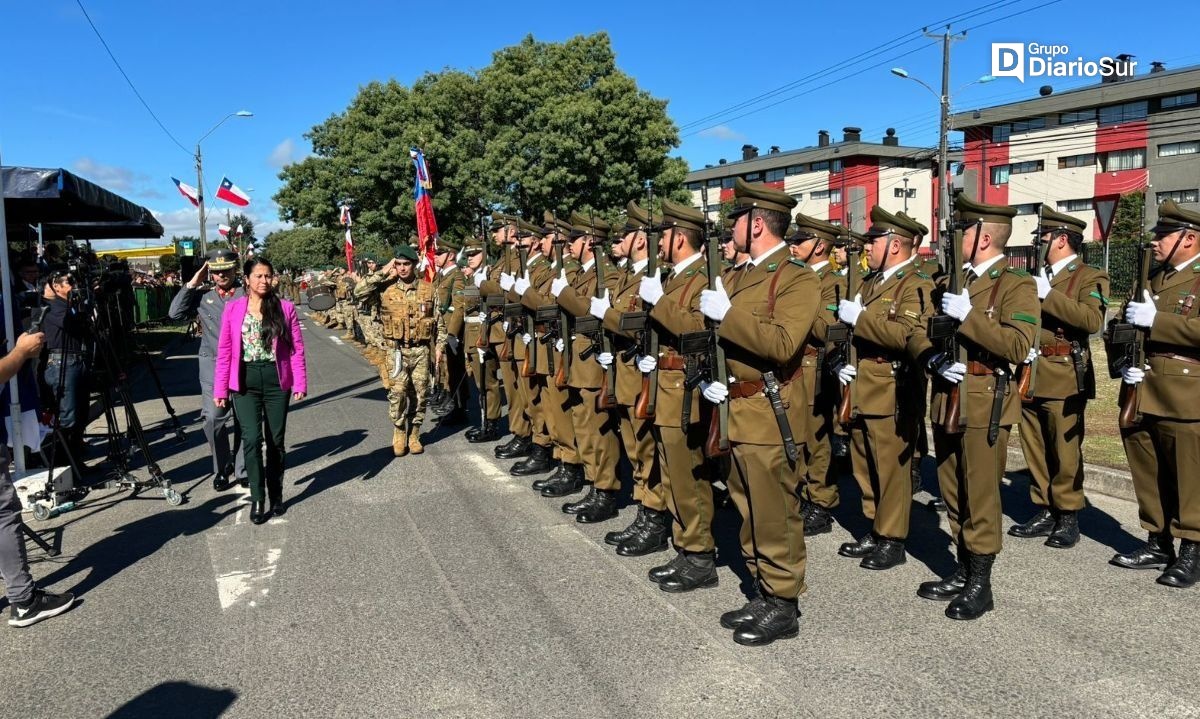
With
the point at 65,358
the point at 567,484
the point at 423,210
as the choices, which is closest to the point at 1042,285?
the point at 567,484

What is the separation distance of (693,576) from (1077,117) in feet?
145

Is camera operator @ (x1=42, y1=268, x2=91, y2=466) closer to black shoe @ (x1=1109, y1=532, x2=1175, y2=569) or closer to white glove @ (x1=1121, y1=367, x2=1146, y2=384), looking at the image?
white glove @ (x1=1121, y1=367, x2=1146, y2=384)

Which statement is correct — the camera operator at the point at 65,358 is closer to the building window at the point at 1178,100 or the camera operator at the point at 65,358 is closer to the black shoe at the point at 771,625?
the black shoe at the point at 771,625

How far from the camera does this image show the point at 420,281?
8.65m

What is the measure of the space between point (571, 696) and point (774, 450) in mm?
1396

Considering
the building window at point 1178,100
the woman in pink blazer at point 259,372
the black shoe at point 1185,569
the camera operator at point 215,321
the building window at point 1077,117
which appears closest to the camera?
the black shoe at point 1185,569

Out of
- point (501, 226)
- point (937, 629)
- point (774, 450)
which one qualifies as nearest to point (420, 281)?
point (501, 226)

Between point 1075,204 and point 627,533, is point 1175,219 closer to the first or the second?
point 627,533

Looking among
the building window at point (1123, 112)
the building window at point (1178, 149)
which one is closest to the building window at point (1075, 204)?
the building window at point (1123, 112)

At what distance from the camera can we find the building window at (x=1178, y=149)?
35656mm

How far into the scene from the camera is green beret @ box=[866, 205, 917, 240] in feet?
16.8

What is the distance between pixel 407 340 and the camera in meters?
8.19

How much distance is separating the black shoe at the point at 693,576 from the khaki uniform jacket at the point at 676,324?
0.75 metres

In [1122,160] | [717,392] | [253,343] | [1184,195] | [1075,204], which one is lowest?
[717,392]
